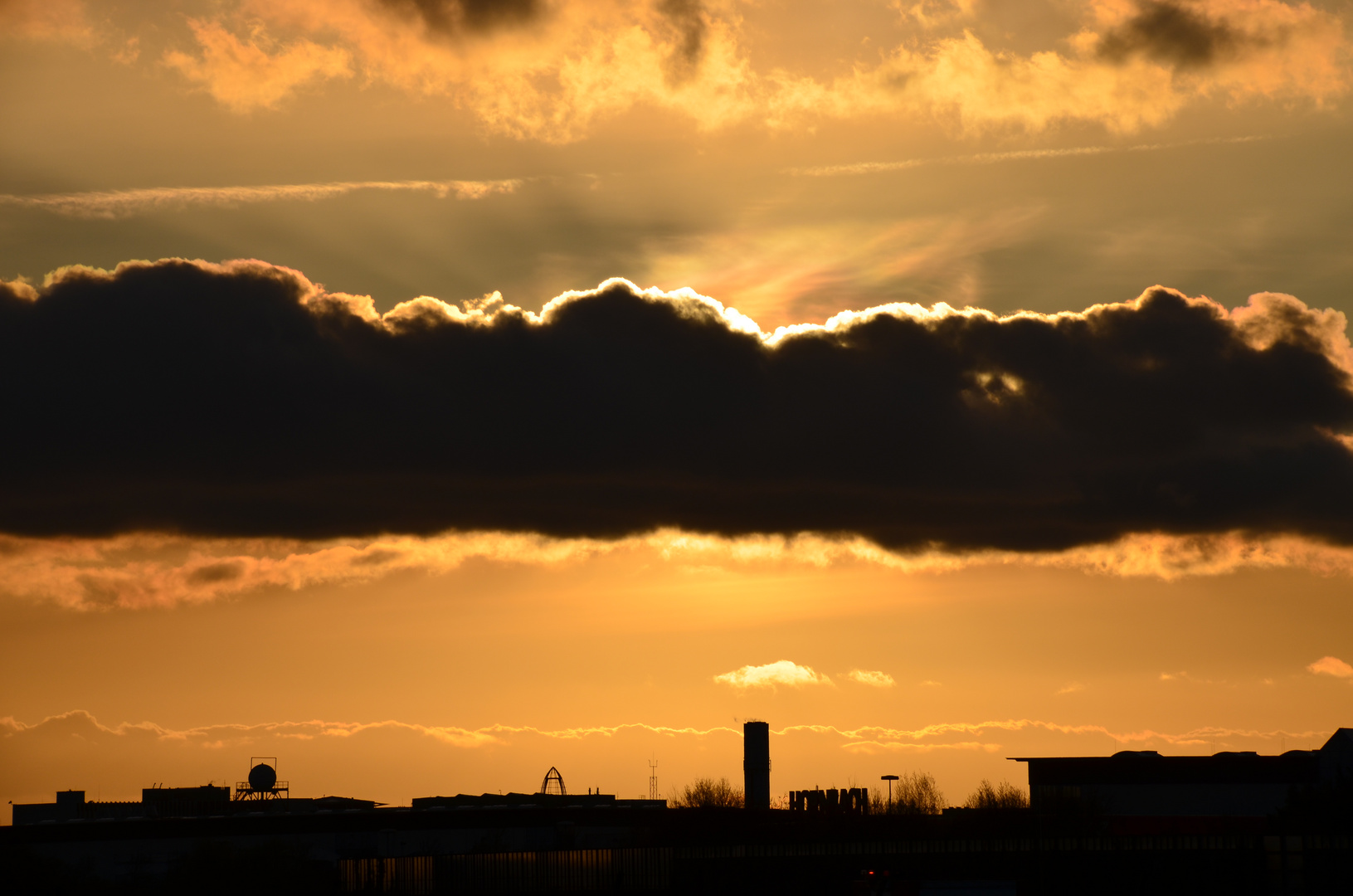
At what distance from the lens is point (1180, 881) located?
122562 mm

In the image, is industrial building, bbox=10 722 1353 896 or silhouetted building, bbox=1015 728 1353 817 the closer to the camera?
industrial building, bbox=10 722 1353 896

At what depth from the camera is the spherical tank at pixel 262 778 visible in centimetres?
17800

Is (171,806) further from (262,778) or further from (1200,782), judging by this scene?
(1200,782)

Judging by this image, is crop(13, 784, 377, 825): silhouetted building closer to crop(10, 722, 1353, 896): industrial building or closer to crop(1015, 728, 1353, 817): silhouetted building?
crop(10, 722, 1353, 896): industrial building

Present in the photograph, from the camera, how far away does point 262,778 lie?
179 m

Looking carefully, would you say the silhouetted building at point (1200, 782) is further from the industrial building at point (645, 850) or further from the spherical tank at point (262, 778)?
the spherical tank at point (262, 778)

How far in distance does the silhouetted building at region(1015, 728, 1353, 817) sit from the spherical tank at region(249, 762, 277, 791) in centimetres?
8563

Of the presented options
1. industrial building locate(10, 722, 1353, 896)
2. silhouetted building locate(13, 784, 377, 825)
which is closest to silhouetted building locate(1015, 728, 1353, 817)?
industrial building locate(10, 722, 1353, 896)

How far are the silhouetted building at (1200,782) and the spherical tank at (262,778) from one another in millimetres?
85635

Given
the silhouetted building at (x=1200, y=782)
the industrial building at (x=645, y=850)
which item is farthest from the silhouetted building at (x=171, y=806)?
the silhouetted building at (x=1200, y=782)

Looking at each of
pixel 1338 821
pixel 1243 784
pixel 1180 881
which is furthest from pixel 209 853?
pixel 1243 784

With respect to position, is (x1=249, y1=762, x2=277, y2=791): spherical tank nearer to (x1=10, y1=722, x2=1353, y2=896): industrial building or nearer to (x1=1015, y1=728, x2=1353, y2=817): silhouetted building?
(x1=10, y1=722, x2=1353, y2=896): industrial building

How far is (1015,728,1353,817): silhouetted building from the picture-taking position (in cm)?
18600

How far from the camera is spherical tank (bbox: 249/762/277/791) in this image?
178 metres
